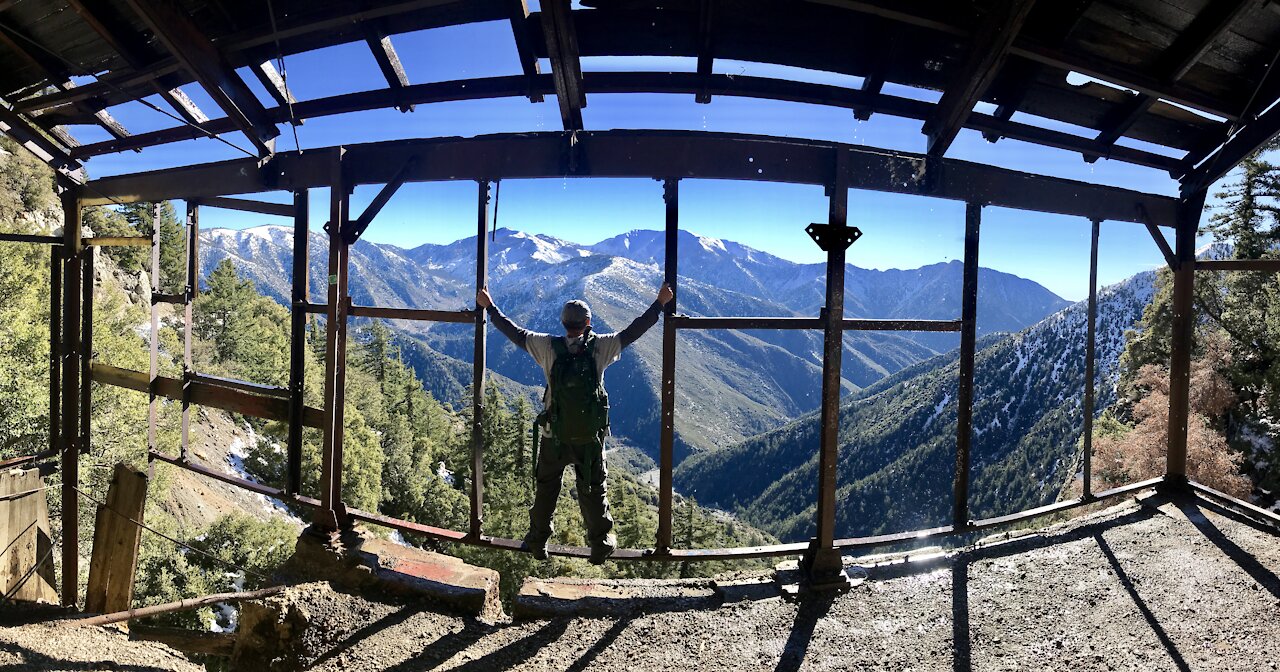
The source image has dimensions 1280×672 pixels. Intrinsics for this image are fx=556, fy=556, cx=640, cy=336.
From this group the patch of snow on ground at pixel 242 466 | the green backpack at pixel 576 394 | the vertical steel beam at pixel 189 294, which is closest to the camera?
the green backpack at pixel 576 394

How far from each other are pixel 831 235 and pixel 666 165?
145cm

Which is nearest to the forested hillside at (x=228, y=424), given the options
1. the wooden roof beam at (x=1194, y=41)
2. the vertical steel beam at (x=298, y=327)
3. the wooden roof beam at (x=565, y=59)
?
the vertical steel beam at (x=298, y=327)

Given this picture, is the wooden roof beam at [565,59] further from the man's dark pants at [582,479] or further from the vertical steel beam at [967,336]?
the vertical steel beam at [967,336]

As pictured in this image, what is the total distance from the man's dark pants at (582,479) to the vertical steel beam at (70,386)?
20.7ft

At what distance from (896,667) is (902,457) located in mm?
132952

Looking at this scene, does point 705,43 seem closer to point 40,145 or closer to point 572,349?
point 572,349

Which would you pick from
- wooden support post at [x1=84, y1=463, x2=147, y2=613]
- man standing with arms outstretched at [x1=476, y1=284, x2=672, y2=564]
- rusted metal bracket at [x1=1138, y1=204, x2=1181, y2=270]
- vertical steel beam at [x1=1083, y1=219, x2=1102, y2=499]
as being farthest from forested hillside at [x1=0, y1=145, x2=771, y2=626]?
rusted metal bracket at [x1=1138, y1=204, x2=1181, y2=270]

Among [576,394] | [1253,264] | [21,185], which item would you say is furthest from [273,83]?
[21,185]

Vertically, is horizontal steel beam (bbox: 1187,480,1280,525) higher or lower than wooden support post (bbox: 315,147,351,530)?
lower

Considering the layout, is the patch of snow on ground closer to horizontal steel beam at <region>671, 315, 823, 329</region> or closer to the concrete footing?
the concrete footing

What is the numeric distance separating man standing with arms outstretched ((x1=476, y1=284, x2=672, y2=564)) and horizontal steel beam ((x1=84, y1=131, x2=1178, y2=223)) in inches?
43.4

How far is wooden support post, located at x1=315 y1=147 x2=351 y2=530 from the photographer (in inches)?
195

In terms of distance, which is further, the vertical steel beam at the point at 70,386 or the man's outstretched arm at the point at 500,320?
the vertical steel beam at the point at 70,386

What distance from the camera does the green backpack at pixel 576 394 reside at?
412 cm
